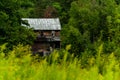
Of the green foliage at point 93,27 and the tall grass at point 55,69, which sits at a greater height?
the tall grass at point 55,69

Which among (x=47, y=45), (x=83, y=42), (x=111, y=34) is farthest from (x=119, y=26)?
(x=47, y=45)

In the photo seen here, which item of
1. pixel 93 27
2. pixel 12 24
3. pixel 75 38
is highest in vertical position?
pixel 12 24

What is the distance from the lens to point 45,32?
2451 inches

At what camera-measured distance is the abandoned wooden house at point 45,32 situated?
61.0 metres

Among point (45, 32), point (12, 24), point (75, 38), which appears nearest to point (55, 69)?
point (12, 24)

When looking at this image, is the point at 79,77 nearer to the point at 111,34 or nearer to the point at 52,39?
the point at 111,34

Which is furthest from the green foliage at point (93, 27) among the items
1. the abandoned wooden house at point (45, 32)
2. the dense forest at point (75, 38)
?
the abandoned wooden house at point (45, 32)

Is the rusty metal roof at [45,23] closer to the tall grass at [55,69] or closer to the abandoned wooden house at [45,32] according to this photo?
the abandoned wooden house at [45,32]

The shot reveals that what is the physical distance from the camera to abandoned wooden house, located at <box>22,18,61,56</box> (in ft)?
200

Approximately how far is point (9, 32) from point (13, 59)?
32.8 metres

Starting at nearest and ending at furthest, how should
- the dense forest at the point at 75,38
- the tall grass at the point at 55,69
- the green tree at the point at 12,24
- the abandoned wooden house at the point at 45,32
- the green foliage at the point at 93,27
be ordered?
1. the tall grass at the point at 55,69
2. the dense forest at the point at 75,38
3. the green tree at the point at 12,24
4. the green foliage at the point at 93,27
5. the abandoned wooden house at the point at 45,32

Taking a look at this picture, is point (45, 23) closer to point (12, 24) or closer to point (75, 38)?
point (75, 38)

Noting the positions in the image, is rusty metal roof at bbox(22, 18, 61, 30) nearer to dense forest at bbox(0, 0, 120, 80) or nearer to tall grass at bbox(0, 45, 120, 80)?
dense forest at bbox(0, 0, 120, 80)

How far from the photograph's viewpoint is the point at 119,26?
45.3 meters
